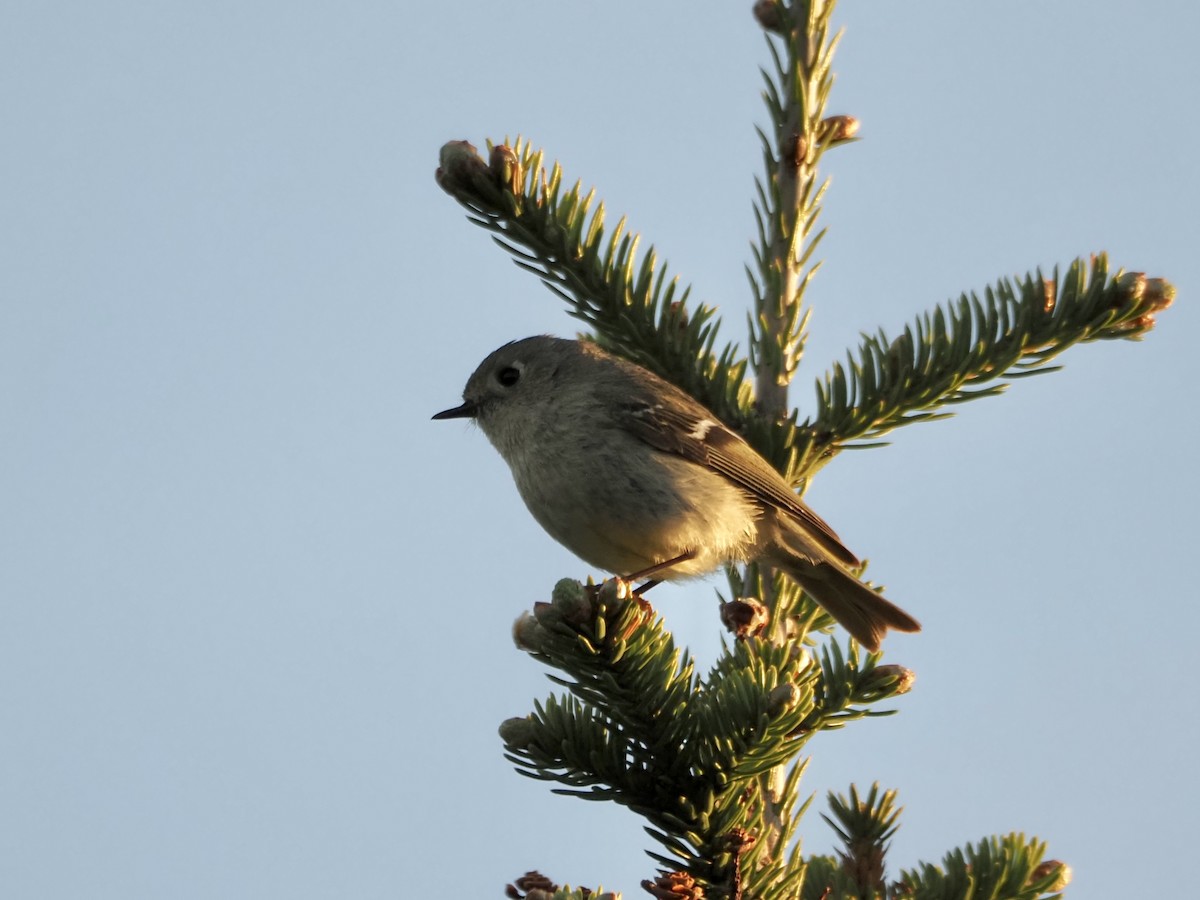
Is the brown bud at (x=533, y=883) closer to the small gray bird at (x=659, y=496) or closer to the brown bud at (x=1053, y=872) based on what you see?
the brown bud at (x=1053, y=872)

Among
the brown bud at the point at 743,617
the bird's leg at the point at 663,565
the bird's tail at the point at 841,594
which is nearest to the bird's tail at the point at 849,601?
the bird's tail at the point at 841,594

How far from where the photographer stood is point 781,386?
3164 mm

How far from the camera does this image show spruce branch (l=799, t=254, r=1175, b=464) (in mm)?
2947

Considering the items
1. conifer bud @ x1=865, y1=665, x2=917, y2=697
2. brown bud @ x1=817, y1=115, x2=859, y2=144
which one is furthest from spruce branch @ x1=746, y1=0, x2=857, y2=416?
conifer bud @ x1=865, y1=665, x2=917, y2=697

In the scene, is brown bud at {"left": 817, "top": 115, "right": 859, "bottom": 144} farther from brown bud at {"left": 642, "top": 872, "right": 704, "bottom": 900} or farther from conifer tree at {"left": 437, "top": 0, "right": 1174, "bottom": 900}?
brown bud at {"left": 642, "top": 872, "right": 704, "bottom": 900}

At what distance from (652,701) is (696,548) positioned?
167 centimetres

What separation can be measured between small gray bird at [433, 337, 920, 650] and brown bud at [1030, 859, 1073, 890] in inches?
60.2

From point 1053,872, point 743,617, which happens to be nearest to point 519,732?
point 743,617

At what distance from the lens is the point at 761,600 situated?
319 cm

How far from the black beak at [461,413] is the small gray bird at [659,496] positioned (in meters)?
0.37

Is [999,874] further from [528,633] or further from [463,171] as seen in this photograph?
[463,171]

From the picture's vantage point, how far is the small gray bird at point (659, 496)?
385cm

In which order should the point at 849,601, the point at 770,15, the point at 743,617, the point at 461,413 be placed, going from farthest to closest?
the point at 461,413, the point at 849,601, the point at 770,15, the point at 743,617

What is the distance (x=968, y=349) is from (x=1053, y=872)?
4.28ft
